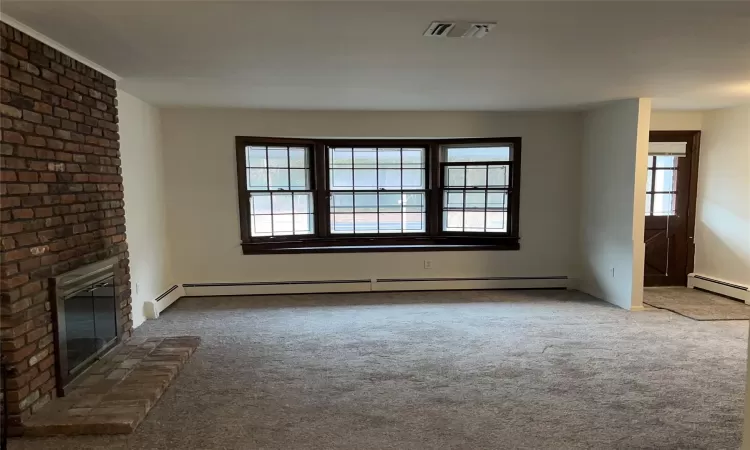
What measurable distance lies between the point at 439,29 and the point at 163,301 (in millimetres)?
4057

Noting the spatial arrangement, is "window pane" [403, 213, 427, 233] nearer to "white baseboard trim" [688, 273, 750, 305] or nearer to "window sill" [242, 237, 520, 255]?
"window sill" [242, 237, 520, 255]

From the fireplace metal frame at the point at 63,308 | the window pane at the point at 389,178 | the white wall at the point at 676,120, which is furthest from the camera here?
the window pane at the point at 389,178

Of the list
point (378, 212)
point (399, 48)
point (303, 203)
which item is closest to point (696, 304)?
point (378, 212)

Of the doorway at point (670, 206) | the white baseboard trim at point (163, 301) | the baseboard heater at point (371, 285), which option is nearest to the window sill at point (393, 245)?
the baseboard heater at point (371, 285)

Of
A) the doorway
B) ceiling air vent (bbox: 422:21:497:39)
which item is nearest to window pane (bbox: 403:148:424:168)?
the doorway

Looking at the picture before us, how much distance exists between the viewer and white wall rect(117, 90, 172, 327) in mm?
4336

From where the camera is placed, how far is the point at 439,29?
8.53ft

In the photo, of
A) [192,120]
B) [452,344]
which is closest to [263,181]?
[192,120]

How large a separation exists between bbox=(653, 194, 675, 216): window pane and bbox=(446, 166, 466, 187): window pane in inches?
95.5

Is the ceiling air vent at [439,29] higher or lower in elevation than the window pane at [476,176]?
higher

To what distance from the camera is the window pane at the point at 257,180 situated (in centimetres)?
564

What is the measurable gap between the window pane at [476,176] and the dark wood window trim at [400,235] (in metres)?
0.32

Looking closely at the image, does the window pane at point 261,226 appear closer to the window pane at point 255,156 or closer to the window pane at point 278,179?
the window pane at point 278,179

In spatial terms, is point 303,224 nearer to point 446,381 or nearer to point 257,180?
point 257,180
